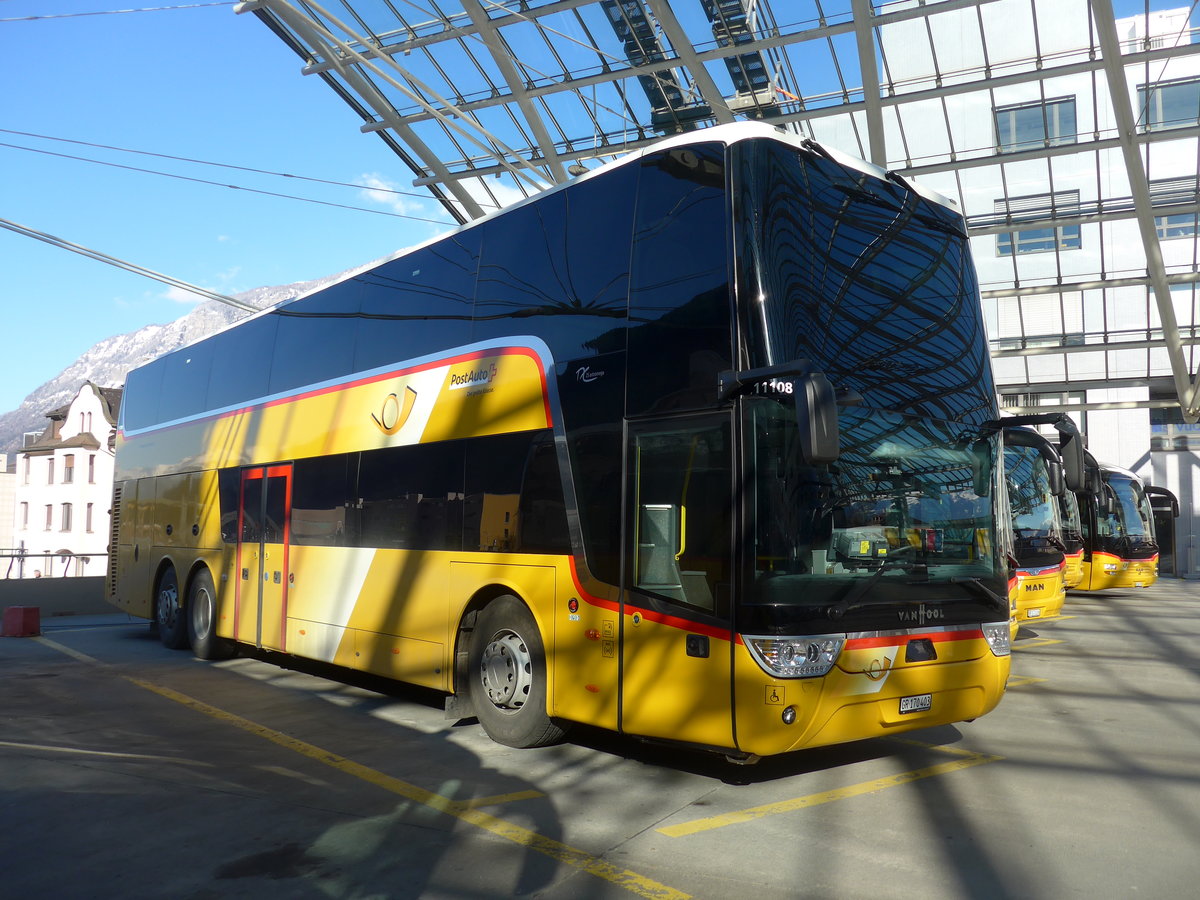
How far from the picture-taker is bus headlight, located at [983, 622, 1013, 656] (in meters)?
6.50

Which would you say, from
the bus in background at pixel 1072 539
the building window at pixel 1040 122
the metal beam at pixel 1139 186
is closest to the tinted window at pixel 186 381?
the metal beam at pixel 1139 186

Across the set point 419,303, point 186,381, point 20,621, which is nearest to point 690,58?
point 186,381

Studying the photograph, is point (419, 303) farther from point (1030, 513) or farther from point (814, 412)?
point (1030, 513)

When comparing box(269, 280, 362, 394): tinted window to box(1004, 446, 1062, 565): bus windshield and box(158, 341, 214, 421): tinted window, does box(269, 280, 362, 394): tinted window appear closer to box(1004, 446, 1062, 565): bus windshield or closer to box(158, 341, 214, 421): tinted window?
box(158, 341, 214, 421): tinted window

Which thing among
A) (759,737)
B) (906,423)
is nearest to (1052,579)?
(906,423)

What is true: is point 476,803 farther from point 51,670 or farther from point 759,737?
point 51,670

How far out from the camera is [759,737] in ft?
17.8

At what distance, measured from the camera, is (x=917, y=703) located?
605cm

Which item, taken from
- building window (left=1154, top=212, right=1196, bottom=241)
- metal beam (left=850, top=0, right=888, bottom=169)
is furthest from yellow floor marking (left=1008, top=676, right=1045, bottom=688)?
building window (left=1154, top=212, right=1196, bottom=241)

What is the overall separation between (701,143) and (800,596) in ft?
9.40

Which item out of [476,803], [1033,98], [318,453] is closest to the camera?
[476,803]

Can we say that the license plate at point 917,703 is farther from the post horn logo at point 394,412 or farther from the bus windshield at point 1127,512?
the bus windshield at point 1127,512

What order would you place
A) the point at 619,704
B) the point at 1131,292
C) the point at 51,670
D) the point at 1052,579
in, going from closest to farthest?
the point at 619,704 → the point at 51,670 → the point at 1052,579 → the point at 1131,292

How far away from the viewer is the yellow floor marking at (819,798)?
210 inches
